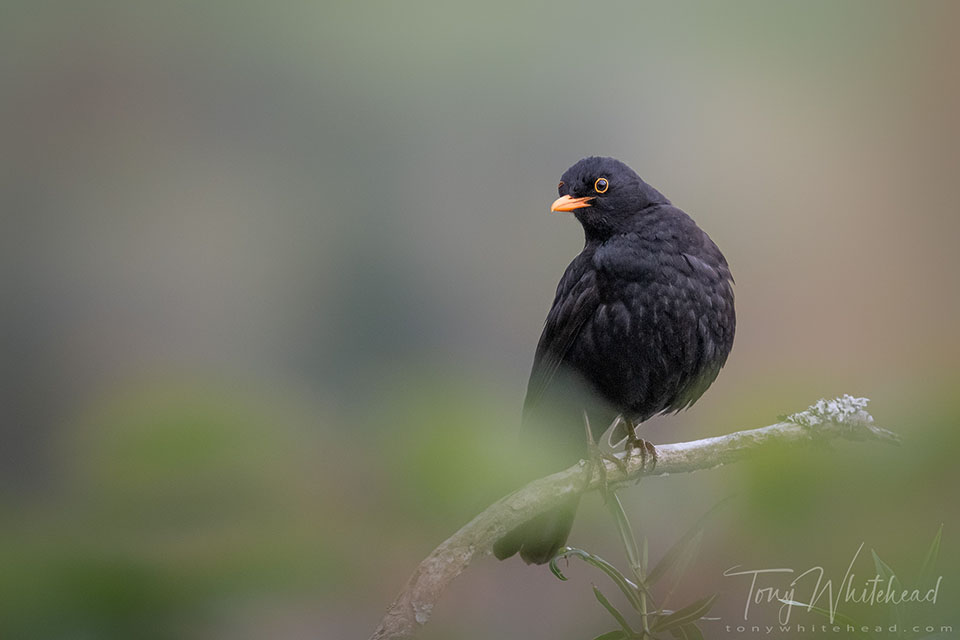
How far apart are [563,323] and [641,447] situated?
1.14 feet

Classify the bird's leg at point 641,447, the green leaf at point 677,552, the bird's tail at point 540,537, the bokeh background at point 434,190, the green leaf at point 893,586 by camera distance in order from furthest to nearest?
the bokeh background at point 434,190
the bird's leg at point 641,447
the bird's tail at point 540,537
the green leaf at point 677,552
the green leaf at point 893,586

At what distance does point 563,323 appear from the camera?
204 centimetres

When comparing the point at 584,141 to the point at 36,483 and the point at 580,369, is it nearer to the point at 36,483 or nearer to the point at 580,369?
the point at 580,369

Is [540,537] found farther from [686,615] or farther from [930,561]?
[930,561]

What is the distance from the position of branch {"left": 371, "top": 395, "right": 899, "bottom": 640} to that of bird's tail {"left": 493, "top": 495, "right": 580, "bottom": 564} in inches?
3.7

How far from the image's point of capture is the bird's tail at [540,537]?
71.4 inches

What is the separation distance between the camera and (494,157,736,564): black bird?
1.91m

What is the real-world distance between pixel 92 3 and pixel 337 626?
199cm

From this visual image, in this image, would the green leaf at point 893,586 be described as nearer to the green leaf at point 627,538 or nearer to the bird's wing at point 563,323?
the green leaf at point 627,538

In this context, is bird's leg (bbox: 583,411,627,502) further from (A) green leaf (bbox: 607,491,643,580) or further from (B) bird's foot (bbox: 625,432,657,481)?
(A) green leaf (bbox: 607,491,643,580)
